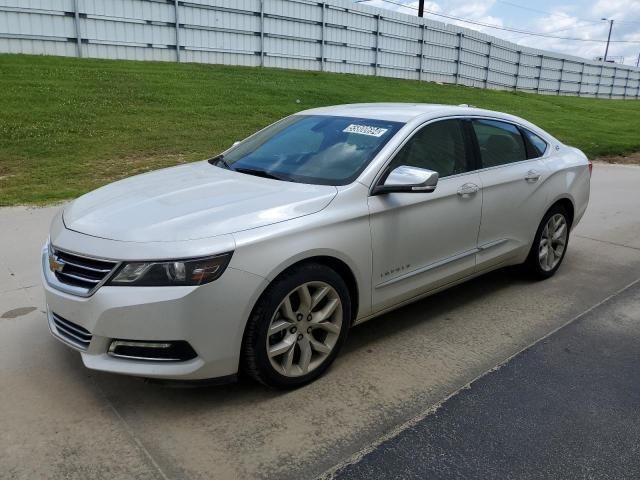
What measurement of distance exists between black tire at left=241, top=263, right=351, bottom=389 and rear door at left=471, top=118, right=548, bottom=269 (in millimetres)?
1625

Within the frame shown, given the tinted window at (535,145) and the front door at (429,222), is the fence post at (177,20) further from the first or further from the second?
the front door at (429,222)

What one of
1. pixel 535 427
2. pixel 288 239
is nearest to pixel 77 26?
pixel 288 239

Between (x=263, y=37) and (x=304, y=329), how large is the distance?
723 inches

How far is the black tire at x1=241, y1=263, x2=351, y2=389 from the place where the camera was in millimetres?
2957

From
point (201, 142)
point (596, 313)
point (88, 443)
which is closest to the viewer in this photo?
point (88, 443)

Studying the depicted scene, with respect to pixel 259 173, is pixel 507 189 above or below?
below

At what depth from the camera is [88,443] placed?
273cm

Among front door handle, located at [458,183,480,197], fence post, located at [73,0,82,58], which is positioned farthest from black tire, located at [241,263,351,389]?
fence post, located at [73,0,82,58]

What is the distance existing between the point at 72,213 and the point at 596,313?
380 cm

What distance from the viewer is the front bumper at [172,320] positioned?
8.95 ft

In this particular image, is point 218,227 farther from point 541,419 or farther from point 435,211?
point 541,419

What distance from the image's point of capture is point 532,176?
4734mm

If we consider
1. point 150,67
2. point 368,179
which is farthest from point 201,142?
point 368,179

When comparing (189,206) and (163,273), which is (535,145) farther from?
(163,273)
